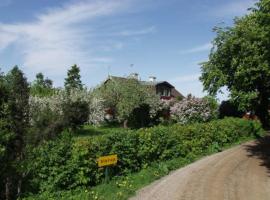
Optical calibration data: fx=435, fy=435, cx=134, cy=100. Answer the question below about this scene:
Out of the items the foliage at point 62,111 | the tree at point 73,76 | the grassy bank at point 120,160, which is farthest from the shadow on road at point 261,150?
the tree at point 73,76

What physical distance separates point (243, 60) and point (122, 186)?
35.8 feet

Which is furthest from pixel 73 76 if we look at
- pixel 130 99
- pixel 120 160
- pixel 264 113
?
pixel 120 160

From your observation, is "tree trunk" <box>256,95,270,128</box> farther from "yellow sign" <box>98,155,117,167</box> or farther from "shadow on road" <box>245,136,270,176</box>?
"yellow sign" <box>98,155,117,167</box>

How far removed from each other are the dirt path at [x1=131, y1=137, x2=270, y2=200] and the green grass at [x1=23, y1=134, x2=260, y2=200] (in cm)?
35

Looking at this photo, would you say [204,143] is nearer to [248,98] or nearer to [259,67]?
[248,98]

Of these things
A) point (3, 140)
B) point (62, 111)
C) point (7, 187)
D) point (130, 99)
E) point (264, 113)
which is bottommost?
point (7, 187)

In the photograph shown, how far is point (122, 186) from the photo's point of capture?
1511 cm

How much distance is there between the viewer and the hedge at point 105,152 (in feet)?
45.2

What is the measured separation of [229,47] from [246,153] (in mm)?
6303

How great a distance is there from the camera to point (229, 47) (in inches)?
1008

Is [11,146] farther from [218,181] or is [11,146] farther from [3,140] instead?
[218,181]

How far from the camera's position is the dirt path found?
14.4 metres

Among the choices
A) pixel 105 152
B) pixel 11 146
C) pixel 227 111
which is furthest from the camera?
pixel 227 111

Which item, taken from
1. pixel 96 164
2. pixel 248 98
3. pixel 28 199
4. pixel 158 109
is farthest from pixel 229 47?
pixel 158 109
